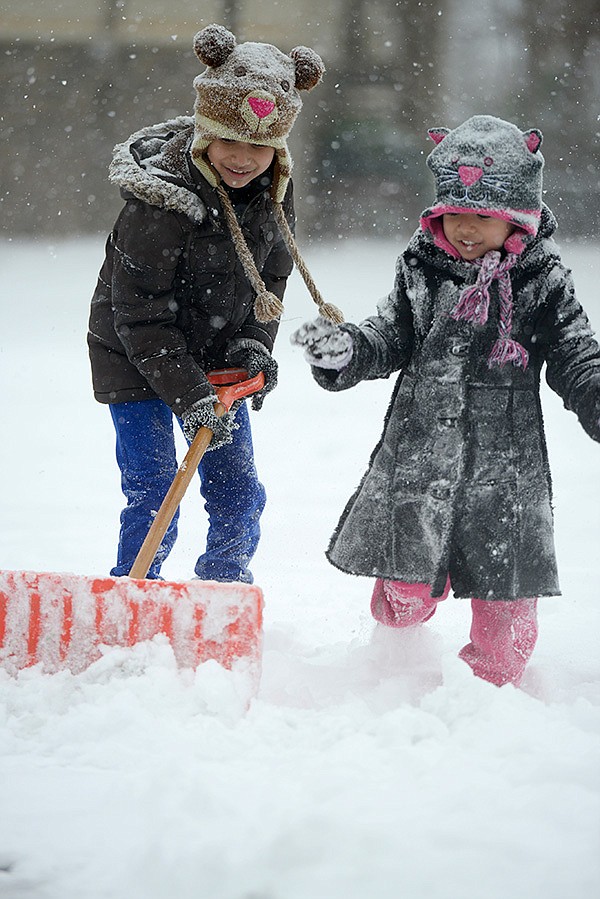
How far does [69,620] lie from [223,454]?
653 mm

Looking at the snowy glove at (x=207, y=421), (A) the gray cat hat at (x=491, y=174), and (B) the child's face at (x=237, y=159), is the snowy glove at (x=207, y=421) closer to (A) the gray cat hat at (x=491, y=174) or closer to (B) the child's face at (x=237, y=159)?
(B) the child's face at (x=237, y=159)

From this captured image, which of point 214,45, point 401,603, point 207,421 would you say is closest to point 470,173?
point 214,45

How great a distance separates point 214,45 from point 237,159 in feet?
0.83

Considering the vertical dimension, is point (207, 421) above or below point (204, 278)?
below

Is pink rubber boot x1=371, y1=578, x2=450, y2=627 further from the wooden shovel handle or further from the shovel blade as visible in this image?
the wooden shovel handle

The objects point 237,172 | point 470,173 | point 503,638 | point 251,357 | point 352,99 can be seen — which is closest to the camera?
point 470,173

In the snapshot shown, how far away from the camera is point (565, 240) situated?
7695mm

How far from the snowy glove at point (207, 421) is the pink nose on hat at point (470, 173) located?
0.75m

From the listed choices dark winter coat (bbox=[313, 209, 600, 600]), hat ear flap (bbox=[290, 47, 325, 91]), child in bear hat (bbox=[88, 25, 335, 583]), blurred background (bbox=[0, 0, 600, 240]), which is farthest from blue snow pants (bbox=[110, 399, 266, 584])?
blurred background (bbox=[0, 0, 600, 240])

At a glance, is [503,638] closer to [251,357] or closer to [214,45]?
[251,357]

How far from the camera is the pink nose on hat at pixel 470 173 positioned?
1.84 m

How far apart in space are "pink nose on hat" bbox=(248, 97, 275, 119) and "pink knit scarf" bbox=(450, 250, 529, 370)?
58cm

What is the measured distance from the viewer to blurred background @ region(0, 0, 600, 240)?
289 inches

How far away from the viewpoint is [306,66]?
219 centimetres
